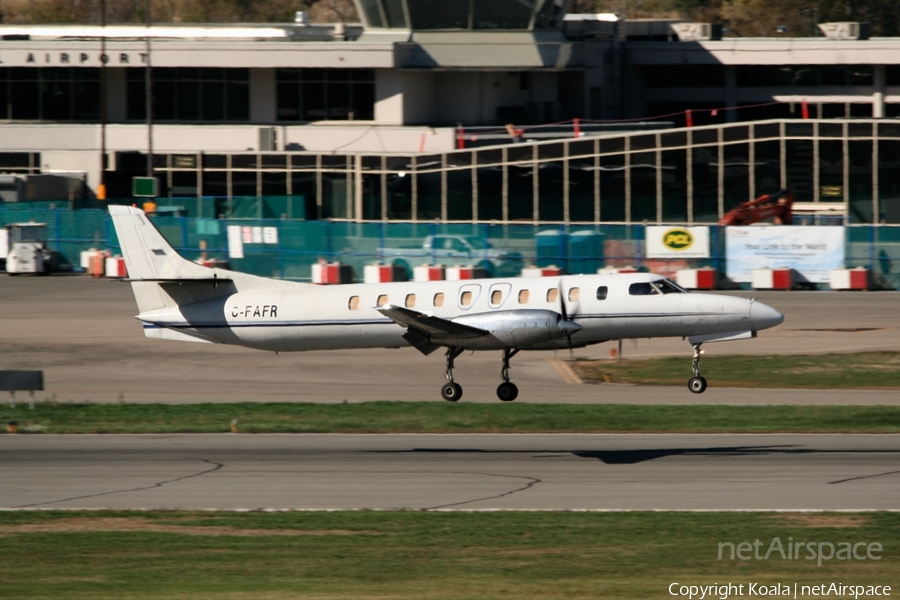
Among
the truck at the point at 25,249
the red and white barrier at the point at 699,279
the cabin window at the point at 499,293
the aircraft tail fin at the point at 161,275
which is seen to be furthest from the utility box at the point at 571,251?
the truck at the point at 25,249

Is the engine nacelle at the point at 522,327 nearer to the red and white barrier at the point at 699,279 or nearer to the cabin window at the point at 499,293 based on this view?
the cabin window at the point at 499,293

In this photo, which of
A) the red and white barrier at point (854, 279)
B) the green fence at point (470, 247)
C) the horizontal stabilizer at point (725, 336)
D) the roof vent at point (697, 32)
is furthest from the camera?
the roof vent at point (697, 32)

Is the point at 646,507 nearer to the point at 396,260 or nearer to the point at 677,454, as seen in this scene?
the point at 677,454

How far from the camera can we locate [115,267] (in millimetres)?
58562

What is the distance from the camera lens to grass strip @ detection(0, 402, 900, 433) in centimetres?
3091

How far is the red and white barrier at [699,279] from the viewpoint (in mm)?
52531

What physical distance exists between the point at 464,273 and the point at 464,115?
2465cm

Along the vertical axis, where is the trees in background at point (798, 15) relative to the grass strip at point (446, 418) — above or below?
above

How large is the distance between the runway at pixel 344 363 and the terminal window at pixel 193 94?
2940 cm

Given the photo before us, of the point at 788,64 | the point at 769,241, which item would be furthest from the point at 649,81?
the point at 769,241

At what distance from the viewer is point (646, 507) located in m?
22.4

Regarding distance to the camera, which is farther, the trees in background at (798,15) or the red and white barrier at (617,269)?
the trees in background at (798,15)

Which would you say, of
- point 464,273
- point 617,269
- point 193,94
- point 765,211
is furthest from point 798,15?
point 464,273

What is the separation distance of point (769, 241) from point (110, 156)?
4283 cm
